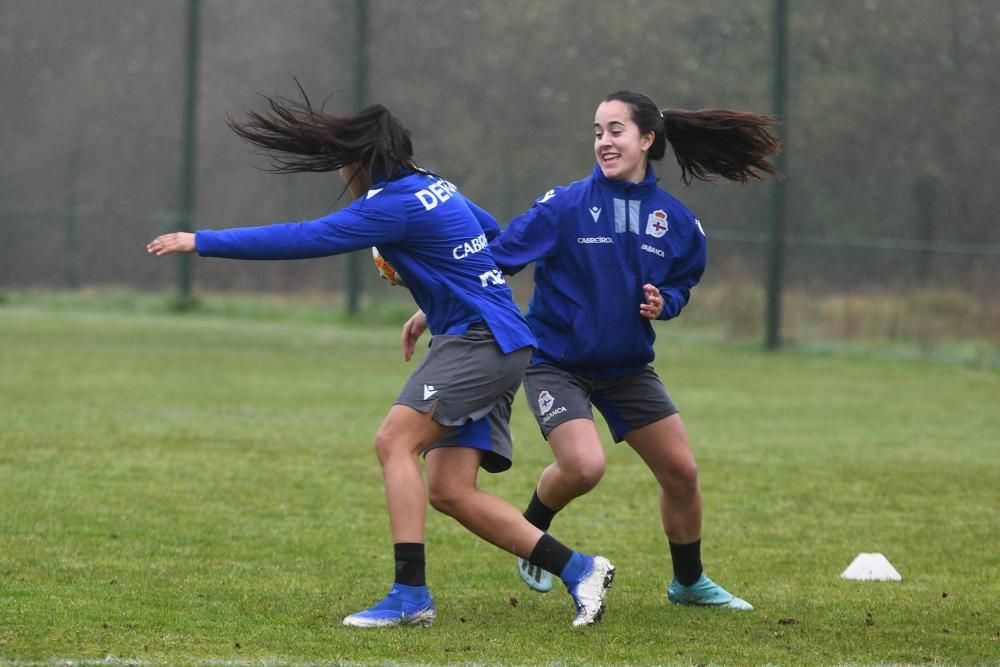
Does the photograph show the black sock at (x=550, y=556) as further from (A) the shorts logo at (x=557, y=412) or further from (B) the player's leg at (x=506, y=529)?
(A) the shorts logo at (x=557, y=412)

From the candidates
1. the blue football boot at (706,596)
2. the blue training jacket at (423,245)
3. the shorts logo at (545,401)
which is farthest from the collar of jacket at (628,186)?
the blue football boot at (706,596)

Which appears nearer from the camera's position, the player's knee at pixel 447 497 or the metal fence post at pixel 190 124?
the player's knee at pixel 447 497

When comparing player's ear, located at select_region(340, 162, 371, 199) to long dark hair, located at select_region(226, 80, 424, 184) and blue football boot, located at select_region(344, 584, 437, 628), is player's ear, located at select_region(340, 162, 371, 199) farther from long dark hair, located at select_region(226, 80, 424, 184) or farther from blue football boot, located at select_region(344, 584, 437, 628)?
blue football boot, located at select_region(344, 584, 437, 628)

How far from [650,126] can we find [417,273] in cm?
105

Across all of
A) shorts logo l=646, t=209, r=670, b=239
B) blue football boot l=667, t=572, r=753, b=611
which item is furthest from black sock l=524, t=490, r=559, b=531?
shorts logo l=646, t=209, r=670, b=239

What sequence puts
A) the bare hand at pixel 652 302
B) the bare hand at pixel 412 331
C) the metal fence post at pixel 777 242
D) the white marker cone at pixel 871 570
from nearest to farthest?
the bare hand at pixel 652 302 → the bare hand at pixel 412 331 → the white marker cone at pixel 871 570 → the metal fence post at pixel 777 242

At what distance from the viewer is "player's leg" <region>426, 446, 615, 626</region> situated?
534 cm

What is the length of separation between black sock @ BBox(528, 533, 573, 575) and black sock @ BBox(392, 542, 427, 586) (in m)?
0.38

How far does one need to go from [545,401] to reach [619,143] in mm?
919

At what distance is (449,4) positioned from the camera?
2181 centimetres

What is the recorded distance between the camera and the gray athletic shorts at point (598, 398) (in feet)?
18.5

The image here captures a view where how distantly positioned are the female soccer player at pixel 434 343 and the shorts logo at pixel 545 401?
200 mm

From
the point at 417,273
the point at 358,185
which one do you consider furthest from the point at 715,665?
the point at 358,185

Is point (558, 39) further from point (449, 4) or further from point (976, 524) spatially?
point (976, 524)
